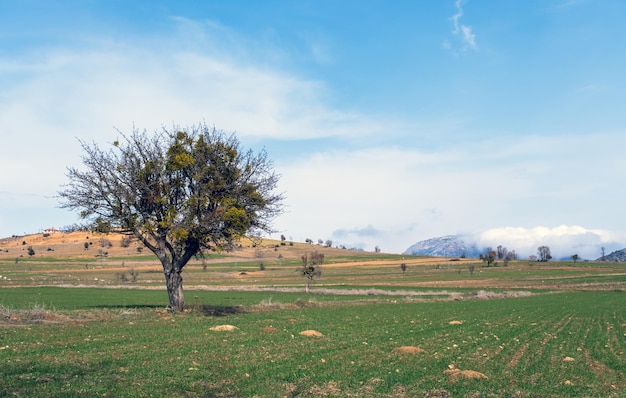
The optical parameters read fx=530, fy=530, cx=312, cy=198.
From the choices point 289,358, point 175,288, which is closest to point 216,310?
point 175,288

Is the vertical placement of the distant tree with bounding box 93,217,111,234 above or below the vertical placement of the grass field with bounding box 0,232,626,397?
above

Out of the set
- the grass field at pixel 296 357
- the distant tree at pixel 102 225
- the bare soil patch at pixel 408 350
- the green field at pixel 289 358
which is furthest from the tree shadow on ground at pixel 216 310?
the bare soil patch at pixel 408 350

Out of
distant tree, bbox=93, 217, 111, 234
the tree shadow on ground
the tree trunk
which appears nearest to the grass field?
the tree trunk

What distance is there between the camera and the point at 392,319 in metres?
35.8

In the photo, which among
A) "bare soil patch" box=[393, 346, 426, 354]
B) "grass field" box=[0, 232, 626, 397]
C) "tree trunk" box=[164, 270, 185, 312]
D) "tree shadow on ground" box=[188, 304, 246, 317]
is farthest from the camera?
"tree shadow on ground" box=[188, 304, 246, 317]

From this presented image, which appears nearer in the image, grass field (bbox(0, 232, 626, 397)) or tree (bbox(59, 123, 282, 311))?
grass field (bbox(0, 232, 626, 397))

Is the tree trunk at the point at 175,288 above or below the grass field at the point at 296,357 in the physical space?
above

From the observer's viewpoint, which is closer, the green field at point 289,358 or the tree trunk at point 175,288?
the green field at point 289,358

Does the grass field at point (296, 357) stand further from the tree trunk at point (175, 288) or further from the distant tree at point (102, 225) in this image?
the distant tree at point (102, 225)

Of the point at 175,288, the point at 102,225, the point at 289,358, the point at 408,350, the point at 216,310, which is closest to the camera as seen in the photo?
the point at 289,358

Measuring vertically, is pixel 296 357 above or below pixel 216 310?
above

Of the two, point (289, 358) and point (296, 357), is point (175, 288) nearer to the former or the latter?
point (296, 357)

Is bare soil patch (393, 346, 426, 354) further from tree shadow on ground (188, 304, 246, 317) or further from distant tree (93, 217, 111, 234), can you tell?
distant tree (93, 217, 111, 234)

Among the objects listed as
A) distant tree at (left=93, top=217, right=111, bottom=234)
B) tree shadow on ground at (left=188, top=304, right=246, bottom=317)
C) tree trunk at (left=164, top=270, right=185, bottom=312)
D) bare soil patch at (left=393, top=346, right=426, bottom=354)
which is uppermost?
distant tree at (left=93, top=217, right=111, bottom=234)
